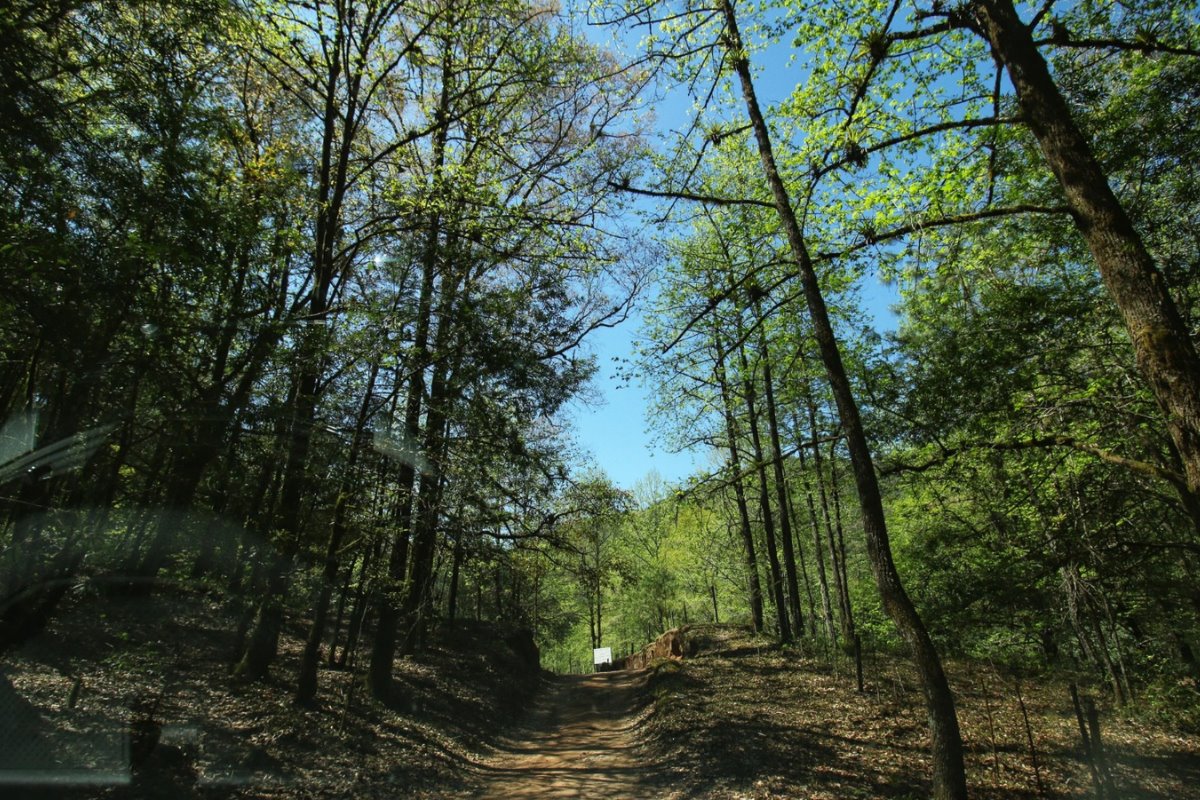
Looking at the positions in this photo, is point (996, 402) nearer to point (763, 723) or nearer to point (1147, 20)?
point (1147, 20)

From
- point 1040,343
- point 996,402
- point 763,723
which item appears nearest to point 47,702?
point 763,723

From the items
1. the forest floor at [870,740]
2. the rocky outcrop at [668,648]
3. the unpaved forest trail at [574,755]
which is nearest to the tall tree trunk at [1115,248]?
the forest floor at [870,740]

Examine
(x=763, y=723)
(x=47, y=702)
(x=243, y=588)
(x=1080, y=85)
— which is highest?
(x=1080, y=85)

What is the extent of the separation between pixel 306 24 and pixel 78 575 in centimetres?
864

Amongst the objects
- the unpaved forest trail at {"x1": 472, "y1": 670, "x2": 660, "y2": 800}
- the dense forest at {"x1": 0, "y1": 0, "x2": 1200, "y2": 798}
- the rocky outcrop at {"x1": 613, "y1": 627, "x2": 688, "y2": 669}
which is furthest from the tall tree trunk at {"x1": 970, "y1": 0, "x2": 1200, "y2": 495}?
the rocky outcrop at {"x1": 613, "y1": 627, "x2": 688, "y2": 669}

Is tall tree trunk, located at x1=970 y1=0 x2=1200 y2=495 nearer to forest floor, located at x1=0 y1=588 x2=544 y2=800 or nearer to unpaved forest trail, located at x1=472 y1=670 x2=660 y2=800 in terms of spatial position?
unpaved forest trail, located at x1=472 y1=670 x2=660 y2=800

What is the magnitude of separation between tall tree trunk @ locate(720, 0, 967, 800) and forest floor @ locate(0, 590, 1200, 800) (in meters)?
1.94

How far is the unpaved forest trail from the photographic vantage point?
25.7 ft

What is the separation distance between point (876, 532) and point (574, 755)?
23.8 feet

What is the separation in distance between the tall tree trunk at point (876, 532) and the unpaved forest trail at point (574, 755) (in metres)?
3.93

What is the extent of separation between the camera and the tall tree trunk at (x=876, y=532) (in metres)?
5.19

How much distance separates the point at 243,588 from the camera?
29.7 ft

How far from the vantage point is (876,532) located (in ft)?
19.8

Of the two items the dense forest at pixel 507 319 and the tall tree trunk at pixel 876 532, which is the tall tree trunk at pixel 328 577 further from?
the tall tree trunk at pixel 876 532
